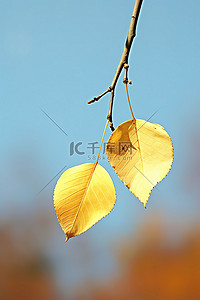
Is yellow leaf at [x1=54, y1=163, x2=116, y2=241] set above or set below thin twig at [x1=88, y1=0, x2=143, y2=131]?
below

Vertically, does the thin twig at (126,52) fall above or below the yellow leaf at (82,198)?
above

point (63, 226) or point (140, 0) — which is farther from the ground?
point (140, 0)

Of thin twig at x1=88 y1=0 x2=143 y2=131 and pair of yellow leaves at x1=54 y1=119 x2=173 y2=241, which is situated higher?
thin twig at x1=88 y1=0 x2=143 y2=131

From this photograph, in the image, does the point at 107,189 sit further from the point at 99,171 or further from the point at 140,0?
the point at 140,0

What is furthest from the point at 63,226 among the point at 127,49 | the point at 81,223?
the point at 127,49

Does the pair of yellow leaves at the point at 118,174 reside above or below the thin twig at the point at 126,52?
below
